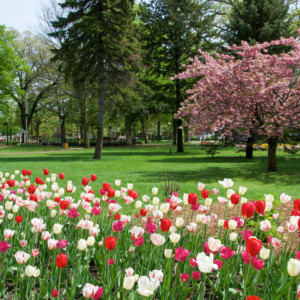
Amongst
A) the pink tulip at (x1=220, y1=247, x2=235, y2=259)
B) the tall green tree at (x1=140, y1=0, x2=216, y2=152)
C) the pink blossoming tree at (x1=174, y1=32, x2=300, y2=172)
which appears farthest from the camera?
the tall green tree at (x1=140, y1=0, x2=216, y2=152)

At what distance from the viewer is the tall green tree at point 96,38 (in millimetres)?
19016

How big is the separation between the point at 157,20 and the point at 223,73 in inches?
654

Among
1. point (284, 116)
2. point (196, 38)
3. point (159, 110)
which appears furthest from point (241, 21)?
point (284, 116)

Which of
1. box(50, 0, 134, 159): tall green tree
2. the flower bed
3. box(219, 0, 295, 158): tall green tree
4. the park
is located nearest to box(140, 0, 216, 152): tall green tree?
the park

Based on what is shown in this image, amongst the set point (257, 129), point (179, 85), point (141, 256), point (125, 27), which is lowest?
point (141, 256)

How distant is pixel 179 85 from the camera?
1065 inches

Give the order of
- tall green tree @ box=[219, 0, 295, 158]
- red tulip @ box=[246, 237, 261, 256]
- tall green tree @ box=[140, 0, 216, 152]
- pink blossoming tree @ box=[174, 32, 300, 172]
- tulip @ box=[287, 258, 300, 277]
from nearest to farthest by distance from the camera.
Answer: tulip @ box=[287, 258, 300, 277] → red tulip @ box=[246, 237, 261, 256] → pink blossoming tree @ box=[174, 32, 300, 172] → tall green tree @ box=[219, 0, 295, 158] → tall green tree @ box=[140, 0, 216, 152]

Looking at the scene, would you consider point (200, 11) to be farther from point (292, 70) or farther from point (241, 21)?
point (292, 70)

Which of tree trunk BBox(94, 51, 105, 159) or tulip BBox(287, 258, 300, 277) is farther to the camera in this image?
tree trunk BBox(94, 51, 105, 159)

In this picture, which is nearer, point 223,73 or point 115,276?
point 115,276

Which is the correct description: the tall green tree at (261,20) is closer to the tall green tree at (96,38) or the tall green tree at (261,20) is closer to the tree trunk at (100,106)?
the tall green tree at (96,38)

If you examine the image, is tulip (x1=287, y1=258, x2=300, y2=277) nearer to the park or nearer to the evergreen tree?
the park

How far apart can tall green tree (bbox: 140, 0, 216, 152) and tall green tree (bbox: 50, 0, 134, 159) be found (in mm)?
5543

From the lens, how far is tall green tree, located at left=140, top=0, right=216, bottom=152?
25750 mm
